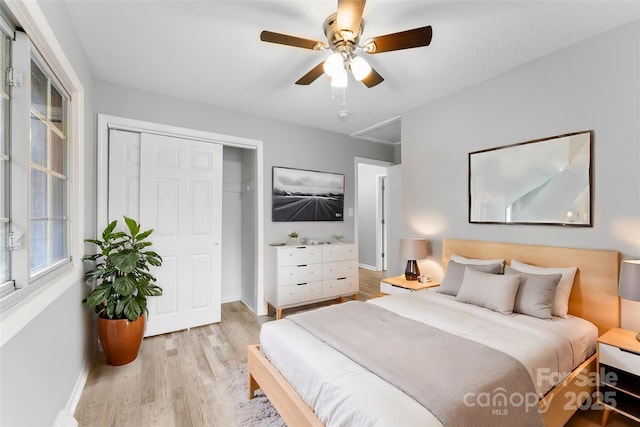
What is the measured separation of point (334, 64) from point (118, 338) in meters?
2.66

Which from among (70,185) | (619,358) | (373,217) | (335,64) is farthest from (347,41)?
(373,217)

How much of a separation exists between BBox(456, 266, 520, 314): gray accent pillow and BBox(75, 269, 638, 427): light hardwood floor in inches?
29.4

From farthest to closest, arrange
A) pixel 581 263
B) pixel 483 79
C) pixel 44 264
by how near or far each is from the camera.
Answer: pixel 483 79 < pixel 581 263 < pixel 44 264

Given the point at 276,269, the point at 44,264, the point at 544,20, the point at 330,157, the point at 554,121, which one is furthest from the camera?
the point at 330,157

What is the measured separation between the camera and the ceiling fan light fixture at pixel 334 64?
1.69m

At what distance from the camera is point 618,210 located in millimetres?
2010

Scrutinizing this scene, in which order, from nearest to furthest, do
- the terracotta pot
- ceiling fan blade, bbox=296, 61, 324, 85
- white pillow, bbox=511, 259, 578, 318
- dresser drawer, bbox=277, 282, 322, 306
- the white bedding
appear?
the white bedding → ceiling fan blade, bbox=296, 61, 324, 85 → white pillow, bbox=511, 259, 578, 318 → the terracotta pot → dresser drawer, bbox=277, 282, 322, 306

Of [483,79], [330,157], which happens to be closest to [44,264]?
[330,157]

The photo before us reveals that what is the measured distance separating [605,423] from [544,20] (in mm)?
2613

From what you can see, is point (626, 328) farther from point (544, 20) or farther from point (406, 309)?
point (544, 20)

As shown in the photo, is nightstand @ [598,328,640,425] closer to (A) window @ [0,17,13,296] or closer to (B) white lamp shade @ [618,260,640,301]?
(B) white lamp shade @ [618,260,640,301]

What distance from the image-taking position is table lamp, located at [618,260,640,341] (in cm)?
171

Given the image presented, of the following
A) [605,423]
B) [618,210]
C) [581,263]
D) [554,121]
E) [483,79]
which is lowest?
[605,423]

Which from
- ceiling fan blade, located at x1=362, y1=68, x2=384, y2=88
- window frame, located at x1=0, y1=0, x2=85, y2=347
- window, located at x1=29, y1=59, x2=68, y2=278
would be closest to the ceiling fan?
ceiling fan blade, located at x1=362, y1=68, x2=384, y2=88
